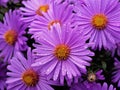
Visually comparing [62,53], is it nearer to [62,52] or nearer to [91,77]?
[62,52]

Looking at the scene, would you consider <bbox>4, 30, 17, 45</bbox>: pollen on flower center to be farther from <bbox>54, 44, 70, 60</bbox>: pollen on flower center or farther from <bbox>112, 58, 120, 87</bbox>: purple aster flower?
<bbox>112, 58, 120, 87</bbox>: purple aster flower

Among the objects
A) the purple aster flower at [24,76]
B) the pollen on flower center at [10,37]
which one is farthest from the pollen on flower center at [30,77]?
the pollen on flower center at [10,37]

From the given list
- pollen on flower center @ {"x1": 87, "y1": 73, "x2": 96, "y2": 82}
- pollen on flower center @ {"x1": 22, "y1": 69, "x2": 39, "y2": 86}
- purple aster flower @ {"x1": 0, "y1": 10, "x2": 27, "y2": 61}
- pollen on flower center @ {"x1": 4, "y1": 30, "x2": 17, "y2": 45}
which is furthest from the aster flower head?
pollen on flower center @ {"x1": 4, "y1": 30, "x2": 17, "y2": 45}

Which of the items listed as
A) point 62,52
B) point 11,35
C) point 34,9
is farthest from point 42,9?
point 62,52

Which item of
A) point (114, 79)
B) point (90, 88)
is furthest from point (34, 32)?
point (114, 79)

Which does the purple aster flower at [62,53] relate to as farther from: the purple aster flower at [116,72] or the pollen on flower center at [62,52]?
the purple aster flower at [116,72]

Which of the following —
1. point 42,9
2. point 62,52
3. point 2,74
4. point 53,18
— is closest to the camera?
point 62,52

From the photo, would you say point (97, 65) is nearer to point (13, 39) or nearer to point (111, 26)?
point (111, 26)
